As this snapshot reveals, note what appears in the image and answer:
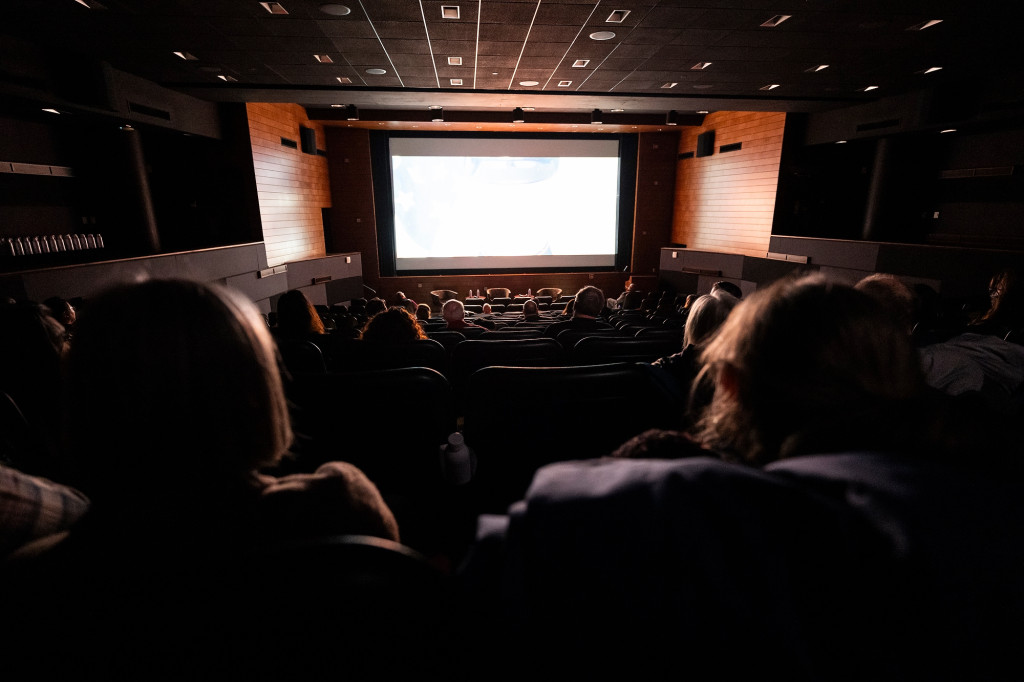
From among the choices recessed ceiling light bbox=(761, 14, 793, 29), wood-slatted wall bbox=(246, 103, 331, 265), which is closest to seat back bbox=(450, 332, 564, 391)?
recessed ceiling light bbox=(761, 14, 793, 29)

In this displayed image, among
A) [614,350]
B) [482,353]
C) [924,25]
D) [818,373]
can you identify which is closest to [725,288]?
[614,350]

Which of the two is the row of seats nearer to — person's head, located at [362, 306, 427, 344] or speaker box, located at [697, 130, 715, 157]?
person's head, located at [362, 306, 427, 344]

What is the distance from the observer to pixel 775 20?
4305 mm

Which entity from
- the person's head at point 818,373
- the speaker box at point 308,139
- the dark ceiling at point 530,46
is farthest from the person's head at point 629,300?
the speaker box at point 308,139

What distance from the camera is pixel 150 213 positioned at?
21.5ft

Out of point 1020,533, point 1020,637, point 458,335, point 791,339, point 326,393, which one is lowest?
point 458,335

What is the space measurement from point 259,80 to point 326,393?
6.81 metres

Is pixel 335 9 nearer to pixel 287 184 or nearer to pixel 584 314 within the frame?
pixel 584 314

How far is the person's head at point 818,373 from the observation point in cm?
67

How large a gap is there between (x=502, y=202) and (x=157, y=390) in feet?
38.3

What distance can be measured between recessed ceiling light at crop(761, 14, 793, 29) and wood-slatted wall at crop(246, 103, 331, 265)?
803 centimetres

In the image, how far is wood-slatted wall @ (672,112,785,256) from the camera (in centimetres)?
910

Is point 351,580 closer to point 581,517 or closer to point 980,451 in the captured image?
point 581,517

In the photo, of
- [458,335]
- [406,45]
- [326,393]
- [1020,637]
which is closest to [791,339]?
[1020,637]
